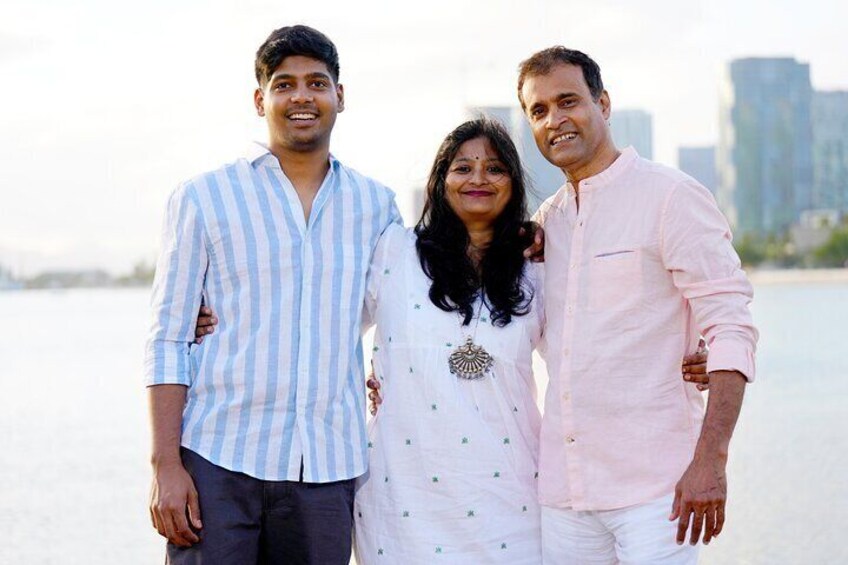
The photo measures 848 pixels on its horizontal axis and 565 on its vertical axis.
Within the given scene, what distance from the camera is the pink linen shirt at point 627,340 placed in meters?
3.00

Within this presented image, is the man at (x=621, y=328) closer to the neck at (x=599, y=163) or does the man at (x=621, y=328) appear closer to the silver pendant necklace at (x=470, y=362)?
the neck at (x=599, y=163)

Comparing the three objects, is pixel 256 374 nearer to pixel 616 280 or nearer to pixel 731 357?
pixel 616 280

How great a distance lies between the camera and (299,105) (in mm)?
3105

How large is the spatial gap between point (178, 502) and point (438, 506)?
2.52 ft

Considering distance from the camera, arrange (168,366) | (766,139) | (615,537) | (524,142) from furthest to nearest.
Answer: (766,139) < (524,142) < (615,537) < (168,366)

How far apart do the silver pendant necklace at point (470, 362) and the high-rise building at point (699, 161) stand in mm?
100827

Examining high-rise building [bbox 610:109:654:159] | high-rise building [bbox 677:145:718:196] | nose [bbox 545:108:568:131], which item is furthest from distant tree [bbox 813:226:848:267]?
nose [bbox 545:108:568:131]

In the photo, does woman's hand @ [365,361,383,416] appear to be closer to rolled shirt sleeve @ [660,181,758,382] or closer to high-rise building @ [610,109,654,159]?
rolled shirt sleeve @ [660,181,758,382]

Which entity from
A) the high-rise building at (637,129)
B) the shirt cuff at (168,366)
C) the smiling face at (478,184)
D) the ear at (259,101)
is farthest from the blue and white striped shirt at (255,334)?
the high-rise building at (637,129)

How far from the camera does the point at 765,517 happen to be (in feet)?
27.3

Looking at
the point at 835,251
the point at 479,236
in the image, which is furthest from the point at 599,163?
the point at 835,251

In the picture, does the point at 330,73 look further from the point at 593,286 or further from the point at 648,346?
the point at 648,346

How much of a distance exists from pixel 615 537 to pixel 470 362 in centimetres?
63

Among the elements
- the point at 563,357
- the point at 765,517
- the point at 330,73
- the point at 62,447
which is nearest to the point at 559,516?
the point at 563,357
